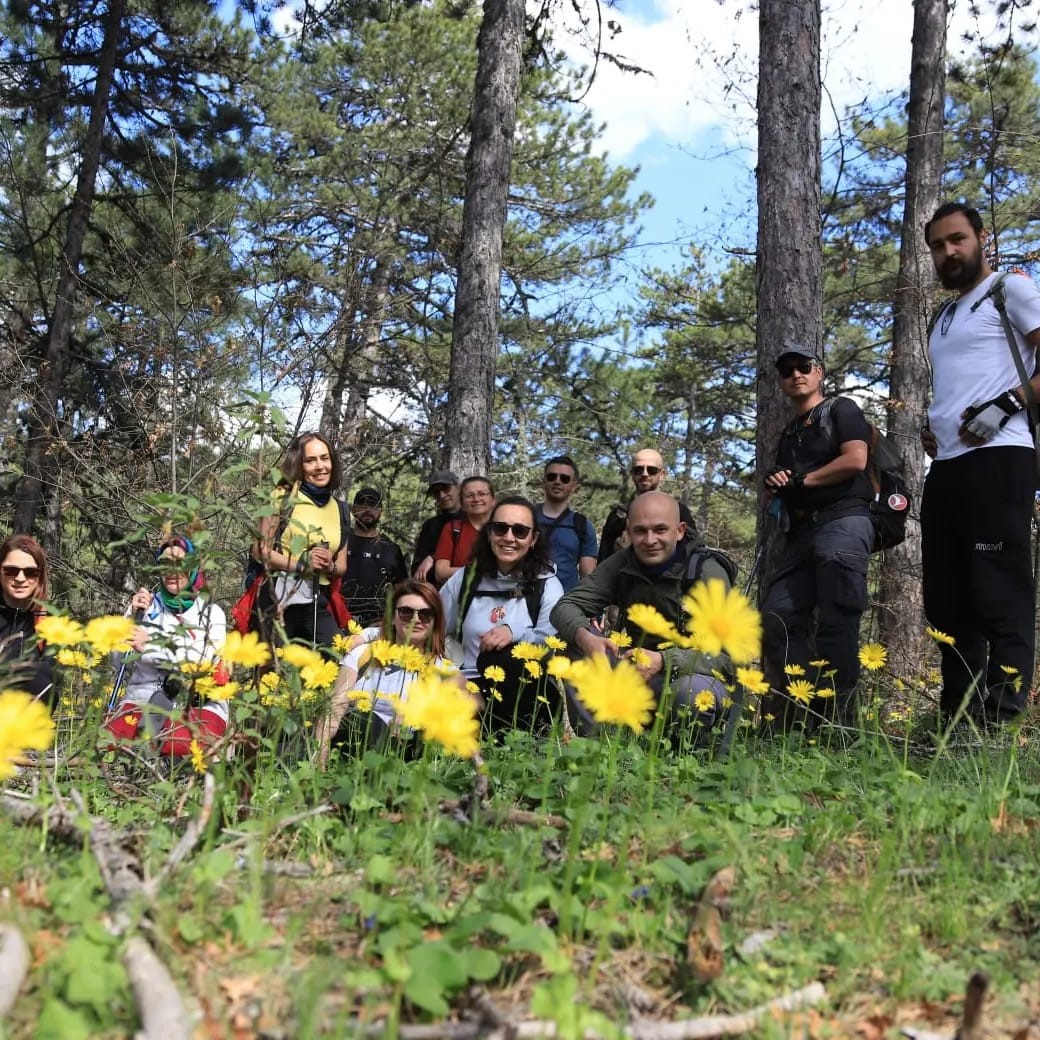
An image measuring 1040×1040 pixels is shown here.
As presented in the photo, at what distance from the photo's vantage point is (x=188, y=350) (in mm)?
7148

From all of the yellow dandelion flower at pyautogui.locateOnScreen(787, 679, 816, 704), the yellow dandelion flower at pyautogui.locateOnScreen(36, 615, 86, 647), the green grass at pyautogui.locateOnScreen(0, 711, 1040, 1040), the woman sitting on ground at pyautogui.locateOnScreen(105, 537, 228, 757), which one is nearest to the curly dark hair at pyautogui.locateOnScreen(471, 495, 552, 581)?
the woman sitting on ground at pyautogui.locateOnScreen(105, 537, 228, 757)

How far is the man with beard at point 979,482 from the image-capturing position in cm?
287

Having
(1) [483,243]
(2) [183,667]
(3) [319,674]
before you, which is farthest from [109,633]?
(1) [483,243]

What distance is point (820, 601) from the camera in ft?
10.8

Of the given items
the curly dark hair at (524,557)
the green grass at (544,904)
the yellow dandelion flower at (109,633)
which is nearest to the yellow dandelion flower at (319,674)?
the green grass at (544,904)

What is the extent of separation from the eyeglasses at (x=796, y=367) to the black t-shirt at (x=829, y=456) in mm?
163

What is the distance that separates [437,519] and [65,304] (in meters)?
5.10

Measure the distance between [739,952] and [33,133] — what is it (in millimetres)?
9946

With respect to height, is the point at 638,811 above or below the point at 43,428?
below

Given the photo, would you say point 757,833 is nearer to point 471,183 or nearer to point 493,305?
point 493,305

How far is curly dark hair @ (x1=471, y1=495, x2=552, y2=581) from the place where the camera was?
3779mm

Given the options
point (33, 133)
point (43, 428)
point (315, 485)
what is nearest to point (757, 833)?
point (315, 485)

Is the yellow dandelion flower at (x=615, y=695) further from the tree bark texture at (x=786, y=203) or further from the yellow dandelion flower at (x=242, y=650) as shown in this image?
the tree bark texture at (x=786, y=203)

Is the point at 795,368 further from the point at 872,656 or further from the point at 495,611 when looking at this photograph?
the point at 495,611
